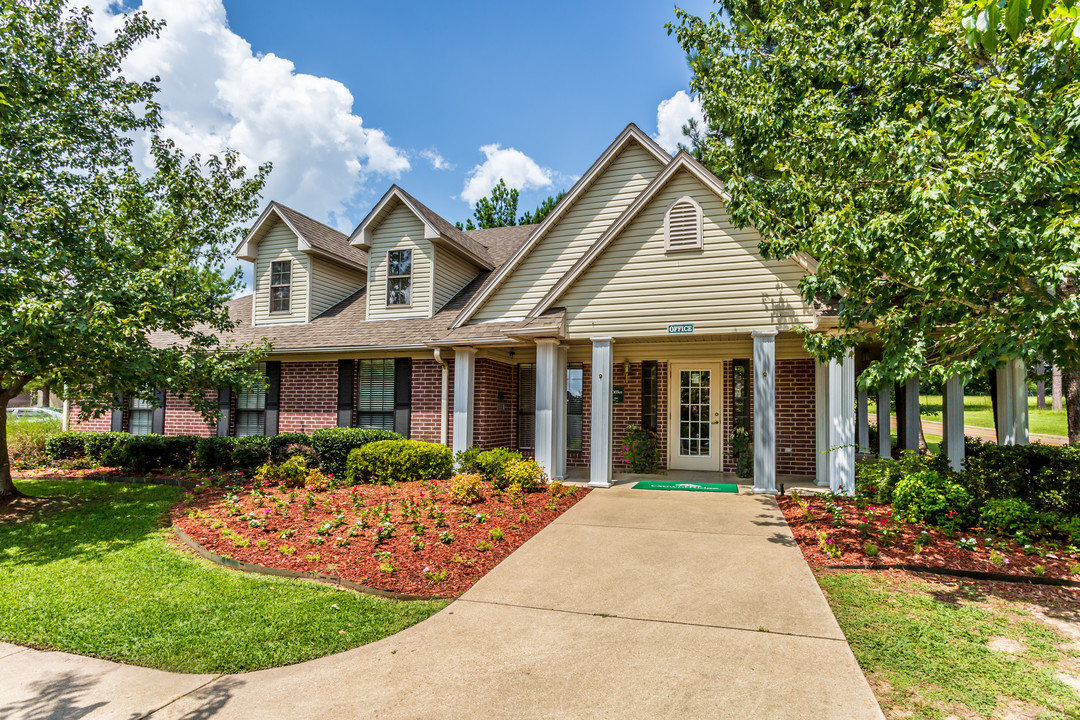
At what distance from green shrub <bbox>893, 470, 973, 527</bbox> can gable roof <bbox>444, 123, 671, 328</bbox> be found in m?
7.38

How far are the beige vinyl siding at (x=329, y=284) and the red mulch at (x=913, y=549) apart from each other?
473 inches

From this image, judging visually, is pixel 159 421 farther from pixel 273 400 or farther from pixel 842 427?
pixel 842 427

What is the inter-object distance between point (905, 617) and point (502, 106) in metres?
Answer: 11.7

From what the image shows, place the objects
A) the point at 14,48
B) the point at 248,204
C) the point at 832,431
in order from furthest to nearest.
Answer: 1. the point at 248,204
2. the point at 832,431
3. the point at 14,48

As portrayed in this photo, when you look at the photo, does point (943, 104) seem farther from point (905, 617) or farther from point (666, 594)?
point (666, 594)

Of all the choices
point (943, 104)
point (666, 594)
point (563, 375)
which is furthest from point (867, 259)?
point (563, 375)

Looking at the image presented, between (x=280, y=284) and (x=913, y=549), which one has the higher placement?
(x=280, y=284)

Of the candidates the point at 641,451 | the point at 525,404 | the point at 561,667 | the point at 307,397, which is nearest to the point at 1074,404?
the point at 641,451

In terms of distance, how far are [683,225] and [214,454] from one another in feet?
33.8

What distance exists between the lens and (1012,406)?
10930 millimetres

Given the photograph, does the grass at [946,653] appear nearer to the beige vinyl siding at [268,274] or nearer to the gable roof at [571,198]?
the gable roof at [571,198]

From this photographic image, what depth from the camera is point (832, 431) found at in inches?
367

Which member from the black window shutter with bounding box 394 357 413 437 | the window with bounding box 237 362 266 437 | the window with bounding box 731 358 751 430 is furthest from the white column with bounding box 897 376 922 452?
the window with bounding box 237 362 266 437

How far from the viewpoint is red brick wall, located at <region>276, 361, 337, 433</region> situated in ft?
43.7
